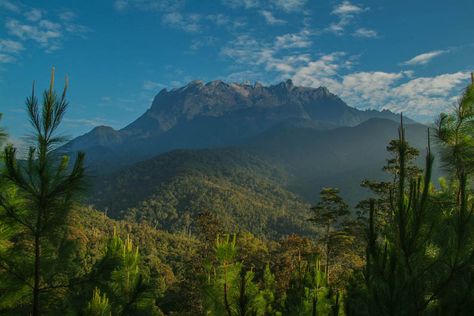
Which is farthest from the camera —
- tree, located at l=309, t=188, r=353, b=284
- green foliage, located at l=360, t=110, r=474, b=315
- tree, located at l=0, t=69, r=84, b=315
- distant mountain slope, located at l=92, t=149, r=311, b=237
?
distant mountain slope, located at l=92, t=149, r=311, b=237

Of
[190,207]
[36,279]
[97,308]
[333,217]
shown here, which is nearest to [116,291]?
[97,308]

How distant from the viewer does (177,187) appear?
614ft

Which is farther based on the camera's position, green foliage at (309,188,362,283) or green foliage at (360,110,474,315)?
green foliage at (309,188,362,283)

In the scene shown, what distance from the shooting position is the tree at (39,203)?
16.3 feet

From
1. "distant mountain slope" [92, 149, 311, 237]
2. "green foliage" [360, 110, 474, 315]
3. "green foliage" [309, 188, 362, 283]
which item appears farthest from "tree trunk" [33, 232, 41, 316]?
"distant mountain slope" [92, 149, 311, 237]

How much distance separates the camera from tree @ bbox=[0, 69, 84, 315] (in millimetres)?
4957

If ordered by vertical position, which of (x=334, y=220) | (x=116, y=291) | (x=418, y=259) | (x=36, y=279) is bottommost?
(x=334, y=220)

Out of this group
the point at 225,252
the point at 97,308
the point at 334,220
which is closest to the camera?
the point at 225,252

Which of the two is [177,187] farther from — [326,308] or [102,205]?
[326,308]

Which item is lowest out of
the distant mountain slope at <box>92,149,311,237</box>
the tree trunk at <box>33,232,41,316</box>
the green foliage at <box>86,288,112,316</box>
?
the distant mountain slope at <box>92,149,311,237</box>

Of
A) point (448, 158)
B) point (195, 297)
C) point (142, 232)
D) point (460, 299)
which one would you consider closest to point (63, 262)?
point (460, 299)

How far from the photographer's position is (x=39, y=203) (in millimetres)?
5004

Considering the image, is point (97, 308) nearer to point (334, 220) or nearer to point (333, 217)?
point (333, 217)

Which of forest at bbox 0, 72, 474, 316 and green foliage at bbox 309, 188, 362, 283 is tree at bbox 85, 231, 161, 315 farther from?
green foliage at bbox 309, 188, 362, 283
